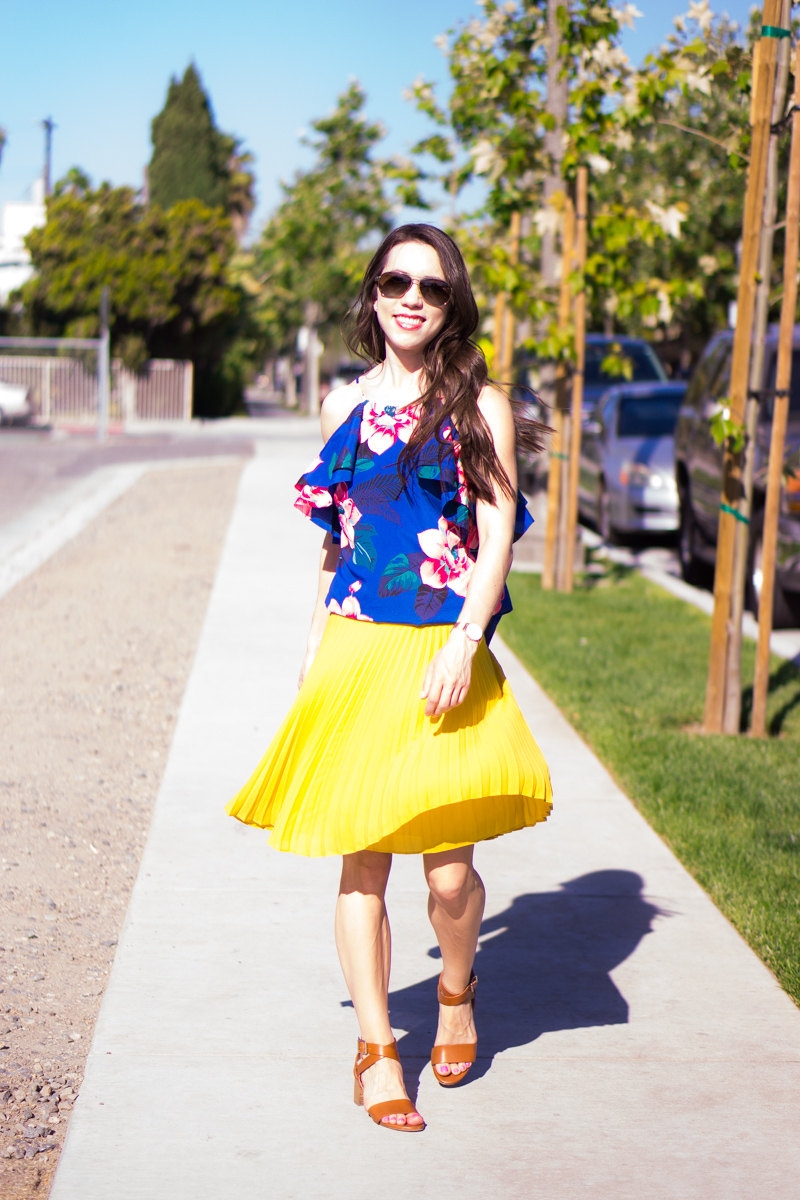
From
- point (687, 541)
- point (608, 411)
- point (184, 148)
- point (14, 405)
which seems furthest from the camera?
point (184, 148)

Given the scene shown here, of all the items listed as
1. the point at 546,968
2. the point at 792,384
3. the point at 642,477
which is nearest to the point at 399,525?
the point at 546,968

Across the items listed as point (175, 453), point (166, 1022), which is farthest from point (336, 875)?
point (175, 453)

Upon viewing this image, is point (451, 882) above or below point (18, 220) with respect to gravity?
below

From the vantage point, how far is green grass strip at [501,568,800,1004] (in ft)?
14.5

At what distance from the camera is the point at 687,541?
11438 mm

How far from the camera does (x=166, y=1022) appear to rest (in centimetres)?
339

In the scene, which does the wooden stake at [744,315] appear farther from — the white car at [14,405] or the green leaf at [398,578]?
the white car at [14,405]

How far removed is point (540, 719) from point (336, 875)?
7.29 feet

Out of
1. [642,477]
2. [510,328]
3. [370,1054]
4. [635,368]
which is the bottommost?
[370,1054]

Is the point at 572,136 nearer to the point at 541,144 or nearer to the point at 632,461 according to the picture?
the point at 541,144

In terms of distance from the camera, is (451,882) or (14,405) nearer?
(451,882)

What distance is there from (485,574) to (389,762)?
43 cm

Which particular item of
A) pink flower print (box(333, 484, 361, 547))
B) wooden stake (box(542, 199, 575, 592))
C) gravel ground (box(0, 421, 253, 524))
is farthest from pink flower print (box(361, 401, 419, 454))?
→ gravel ground (box(0, 421, 253, 524))

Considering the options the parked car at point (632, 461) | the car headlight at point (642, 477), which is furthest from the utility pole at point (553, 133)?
the car headlight at point (642, 477)
